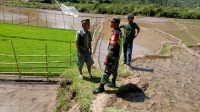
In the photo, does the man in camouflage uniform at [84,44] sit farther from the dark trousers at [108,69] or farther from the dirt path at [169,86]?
the dirt path at [169,86]

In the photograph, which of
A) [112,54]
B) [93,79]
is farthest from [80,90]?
[112,54]

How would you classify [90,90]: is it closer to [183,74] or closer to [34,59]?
[183,74]

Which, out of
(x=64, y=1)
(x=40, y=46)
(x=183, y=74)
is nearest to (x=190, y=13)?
(x=64, y=1)

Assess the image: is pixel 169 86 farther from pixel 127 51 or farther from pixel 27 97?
pixel 27 97

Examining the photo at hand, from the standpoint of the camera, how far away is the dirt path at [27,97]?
11.1m

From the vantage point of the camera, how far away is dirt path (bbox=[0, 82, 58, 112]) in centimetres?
1108

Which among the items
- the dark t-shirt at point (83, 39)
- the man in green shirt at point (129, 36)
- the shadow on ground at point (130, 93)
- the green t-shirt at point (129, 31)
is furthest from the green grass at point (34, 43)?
the shadow on ground at point (130, 93)

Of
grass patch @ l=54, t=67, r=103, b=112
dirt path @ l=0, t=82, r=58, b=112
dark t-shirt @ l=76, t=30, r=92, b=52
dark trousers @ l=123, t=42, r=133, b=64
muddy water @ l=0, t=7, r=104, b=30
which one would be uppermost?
dark t-shirt @ l=76, t=30, r=92, b=52

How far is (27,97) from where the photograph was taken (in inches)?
468

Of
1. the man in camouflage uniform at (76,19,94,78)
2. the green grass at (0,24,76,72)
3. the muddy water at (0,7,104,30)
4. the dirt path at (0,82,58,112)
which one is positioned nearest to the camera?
the man in camouflage uniform at (76,19,94,78)

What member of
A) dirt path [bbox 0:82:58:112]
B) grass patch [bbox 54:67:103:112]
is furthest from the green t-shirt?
dirt path [bbox 0:82:58:112]

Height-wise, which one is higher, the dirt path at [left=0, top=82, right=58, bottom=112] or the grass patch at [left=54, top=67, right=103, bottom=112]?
the grass patch at [left=54, top=67, right=103, bottom=112]

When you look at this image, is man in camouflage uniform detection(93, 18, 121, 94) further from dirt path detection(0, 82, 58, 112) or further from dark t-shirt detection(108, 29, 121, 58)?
dirt path detection(0, 82, 58, 112)

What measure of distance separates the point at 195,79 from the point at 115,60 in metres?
3.42
